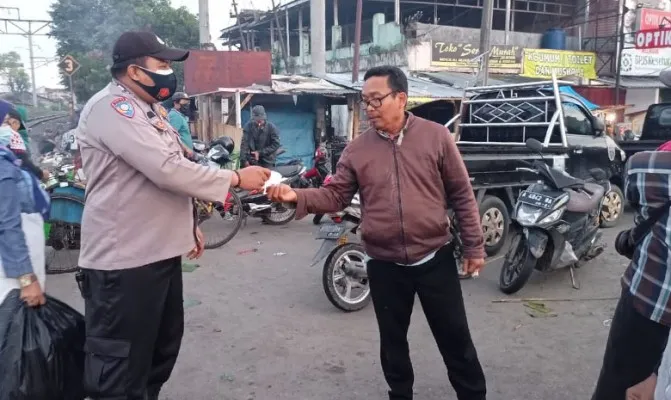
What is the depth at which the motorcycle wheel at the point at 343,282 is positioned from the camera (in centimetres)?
454

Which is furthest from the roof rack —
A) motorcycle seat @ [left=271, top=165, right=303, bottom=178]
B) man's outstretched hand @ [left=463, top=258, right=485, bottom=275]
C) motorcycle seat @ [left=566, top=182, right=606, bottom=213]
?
man's outstretched hand @ [left=463, top=258, right=485, bottom=275]

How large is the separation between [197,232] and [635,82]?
2097 centimetres

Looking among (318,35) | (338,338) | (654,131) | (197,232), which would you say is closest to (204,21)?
(318,35)

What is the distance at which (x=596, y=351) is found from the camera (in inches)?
149

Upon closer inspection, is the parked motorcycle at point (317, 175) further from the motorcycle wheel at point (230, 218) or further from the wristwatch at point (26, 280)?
the wristwatch at point (26, 280)

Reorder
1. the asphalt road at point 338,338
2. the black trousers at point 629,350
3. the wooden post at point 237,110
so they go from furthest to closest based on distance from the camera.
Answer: the wooden post at point 237,110, the asphalt road at point 338,338, the black trousers at point 629,350

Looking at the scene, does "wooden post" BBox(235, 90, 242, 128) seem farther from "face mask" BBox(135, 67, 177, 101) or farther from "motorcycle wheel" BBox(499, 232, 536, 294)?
"face mask" BBox(135, 67, 177, 101)

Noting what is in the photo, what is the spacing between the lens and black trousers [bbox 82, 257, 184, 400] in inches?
90.2

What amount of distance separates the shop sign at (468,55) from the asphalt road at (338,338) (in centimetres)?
1249

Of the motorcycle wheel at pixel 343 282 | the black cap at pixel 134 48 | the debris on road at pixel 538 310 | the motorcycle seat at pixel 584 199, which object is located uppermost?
the black cap at pixel 134 48

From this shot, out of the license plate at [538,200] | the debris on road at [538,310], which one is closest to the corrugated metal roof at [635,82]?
the license plate at [538,200]

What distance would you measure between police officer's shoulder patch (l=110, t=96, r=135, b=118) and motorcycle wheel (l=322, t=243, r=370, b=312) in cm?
254

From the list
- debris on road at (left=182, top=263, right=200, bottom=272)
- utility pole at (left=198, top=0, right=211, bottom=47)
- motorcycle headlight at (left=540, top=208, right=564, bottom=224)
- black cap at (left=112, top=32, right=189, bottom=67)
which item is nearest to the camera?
black cap at (left=112, top=32, right=189, bottom=67)

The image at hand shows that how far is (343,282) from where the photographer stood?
467 centimetres
